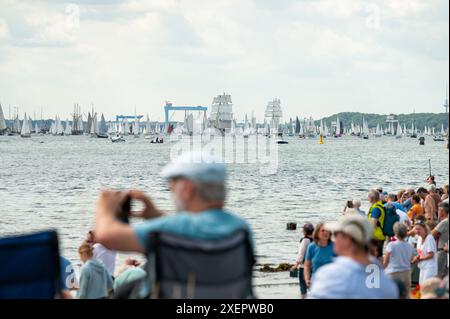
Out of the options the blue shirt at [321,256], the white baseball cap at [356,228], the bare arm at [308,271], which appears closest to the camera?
the white baseball cap at [356,228]

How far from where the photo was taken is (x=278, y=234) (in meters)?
33.8

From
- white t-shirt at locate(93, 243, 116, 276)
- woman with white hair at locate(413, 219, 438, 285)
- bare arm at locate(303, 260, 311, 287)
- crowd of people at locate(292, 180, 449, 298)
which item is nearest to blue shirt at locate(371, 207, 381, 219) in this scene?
crowd of people at locate(292, 180, 449, 298)

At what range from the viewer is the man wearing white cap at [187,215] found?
4.46 metres

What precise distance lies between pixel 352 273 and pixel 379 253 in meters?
8.46

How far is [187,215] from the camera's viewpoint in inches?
177

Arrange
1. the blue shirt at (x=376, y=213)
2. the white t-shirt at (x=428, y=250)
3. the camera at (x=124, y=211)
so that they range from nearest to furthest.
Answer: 1. the camera at (x=124, y=211)
2. the white t-shirt at (x=428, y=250)
3. the blue shirt at (x=376, y=213)

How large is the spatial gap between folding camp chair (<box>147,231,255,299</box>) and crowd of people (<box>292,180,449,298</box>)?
1.14 metres

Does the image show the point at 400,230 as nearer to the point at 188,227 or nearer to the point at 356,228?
the point at 356,228

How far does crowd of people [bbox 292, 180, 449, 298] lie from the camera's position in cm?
571

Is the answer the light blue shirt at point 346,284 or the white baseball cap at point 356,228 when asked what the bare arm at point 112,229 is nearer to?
the light blue shirt at point 346,284

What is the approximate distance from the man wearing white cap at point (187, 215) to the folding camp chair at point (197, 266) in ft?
0.13

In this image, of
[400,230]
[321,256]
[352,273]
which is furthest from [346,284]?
[400,230]

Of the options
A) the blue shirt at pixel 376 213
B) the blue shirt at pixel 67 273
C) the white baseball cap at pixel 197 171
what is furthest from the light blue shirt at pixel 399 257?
the white baseball cap at pixel 197 171

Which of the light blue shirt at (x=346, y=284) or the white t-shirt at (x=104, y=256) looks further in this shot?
the white t-shirt at (x=104, y=256)
